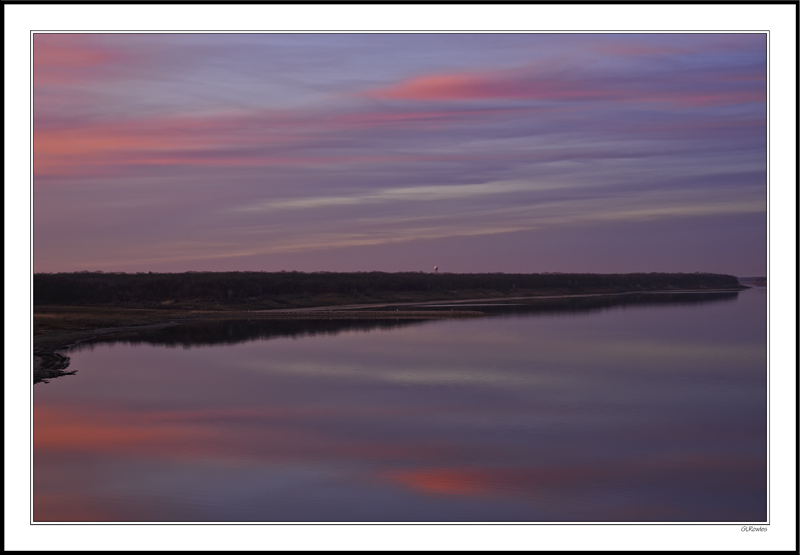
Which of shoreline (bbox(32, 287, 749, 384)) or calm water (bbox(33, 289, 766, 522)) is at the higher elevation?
shoreline (bbox(32, 287, 749, 384))

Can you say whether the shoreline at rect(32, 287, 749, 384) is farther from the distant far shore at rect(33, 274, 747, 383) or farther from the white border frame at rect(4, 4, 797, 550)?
the white border frame at rect(4, 4, 797, 550)

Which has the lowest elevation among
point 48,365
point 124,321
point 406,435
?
point 406,435

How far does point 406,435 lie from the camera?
826 inches

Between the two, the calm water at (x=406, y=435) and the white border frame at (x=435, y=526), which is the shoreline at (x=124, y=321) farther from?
the white border frame at (x=435, y=526)

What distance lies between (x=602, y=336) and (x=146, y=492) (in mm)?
38576

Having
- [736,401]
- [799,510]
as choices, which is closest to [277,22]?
[799,510]

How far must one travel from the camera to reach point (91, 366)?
117 feet

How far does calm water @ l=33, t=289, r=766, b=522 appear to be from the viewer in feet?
49.0

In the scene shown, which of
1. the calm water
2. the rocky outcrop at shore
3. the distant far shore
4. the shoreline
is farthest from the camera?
the distant far shore

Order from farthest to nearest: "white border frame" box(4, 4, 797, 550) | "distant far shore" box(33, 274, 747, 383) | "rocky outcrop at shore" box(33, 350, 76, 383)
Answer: "distant far shore" box(33, 274, 747, 383), "rocky outcrop at shore" box(33, 350, 76, 383), "white border frame" box(4, 4, 797, 550)

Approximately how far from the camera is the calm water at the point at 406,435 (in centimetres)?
1492

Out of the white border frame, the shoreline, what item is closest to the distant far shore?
the shoreline

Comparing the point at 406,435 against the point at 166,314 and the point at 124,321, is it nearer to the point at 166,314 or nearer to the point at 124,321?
the point at 124,321

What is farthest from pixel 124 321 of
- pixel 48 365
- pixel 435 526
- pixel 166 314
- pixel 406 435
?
pixel 435 526
